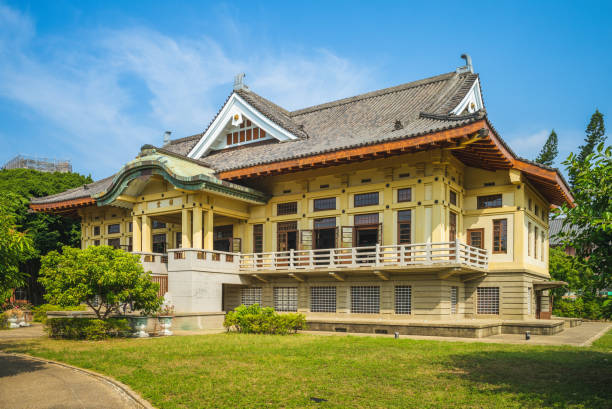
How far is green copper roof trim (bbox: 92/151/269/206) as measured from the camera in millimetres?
26500

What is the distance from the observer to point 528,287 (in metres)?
26.3

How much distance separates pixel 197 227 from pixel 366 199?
897 centimetres

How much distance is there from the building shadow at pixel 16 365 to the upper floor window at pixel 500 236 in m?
21.0

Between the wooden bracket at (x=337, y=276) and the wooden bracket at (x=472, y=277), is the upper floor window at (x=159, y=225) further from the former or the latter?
the wooden bracket at (x=472, y=277)

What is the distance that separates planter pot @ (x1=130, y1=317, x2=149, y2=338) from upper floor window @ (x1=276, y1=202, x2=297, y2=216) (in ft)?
36.7

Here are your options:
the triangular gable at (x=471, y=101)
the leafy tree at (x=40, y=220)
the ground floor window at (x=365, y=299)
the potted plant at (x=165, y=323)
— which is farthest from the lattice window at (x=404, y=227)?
the leafy tree at (x=40, y=220)

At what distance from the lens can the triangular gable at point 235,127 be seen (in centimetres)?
3284

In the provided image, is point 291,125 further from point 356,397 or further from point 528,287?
point 356,397

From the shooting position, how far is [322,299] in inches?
1064

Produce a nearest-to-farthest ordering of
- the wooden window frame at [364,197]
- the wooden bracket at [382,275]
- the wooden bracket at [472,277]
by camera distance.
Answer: the wooden bracket at [382,275], the wooden bracket at [472,277], the wooden window frame at [364,197]

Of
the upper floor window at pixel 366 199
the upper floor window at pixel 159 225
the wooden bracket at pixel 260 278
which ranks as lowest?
the wooden bracket at pixel 260 278

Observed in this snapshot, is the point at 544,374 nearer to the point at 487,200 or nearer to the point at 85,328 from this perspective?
the point at 85,328

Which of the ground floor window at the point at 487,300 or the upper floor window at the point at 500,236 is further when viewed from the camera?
the upper floor window at the point at 500,236

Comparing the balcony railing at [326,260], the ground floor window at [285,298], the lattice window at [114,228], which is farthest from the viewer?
the lattice window at [114,228]
